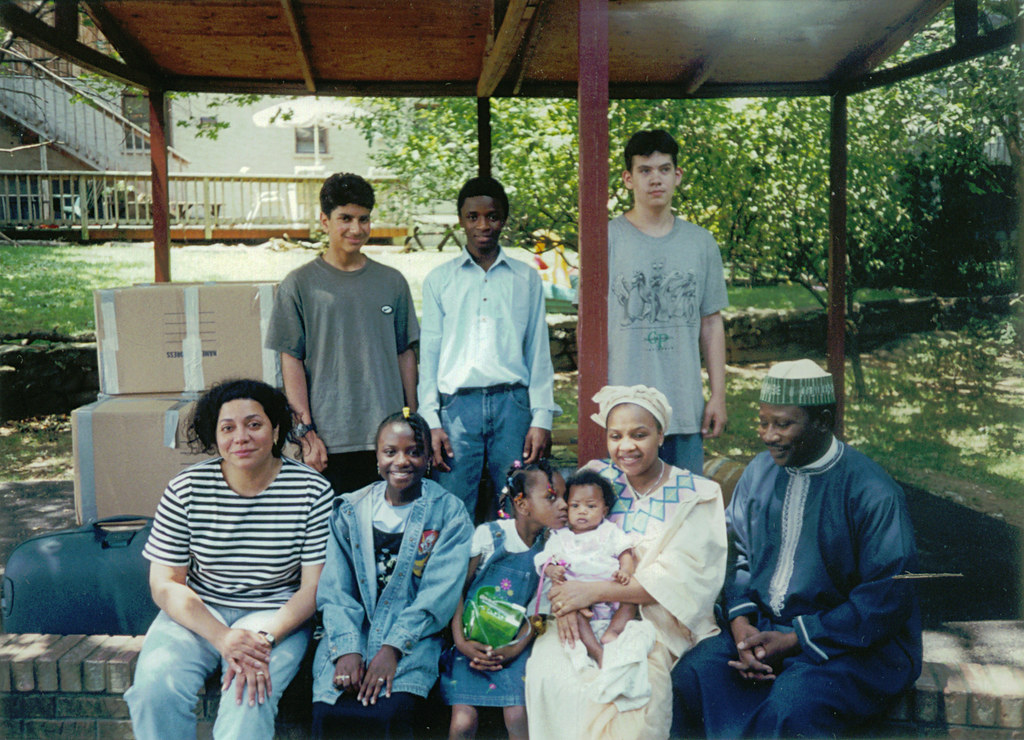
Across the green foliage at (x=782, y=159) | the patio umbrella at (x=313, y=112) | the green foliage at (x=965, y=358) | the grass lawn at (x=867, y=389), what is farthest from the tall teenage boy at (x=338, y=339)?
the green foliage at (x=965, y=358)

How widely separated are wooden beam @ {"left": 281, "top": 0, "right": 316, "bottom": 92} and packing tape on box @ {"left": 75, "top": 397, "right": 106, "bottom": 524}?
6.24 ft

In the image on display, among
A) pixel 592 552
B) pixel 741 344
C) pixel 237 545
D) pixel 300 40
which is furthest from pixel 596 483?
pixel 741 344

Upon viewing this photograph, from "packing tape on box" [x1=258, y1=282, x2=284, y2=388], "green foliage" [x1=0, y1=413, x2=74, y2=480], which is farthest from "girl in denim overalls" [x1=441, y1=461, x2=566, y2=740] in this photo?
"green foliage" [x1=0, y1=413, x2=74, y2=480]

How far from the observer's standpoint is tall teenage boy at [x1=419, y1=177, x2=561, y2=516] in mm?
3520

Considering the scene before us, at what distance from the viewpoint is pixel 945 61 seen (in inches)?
173

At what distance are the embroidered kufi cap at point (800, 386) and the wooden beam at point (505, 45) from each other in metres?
1.59

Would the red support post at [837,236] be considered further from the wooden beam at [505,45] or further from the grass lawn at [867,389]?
the wooden beam at [505,45]

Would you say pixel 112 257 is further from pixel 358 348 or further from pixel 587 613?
pixel 587 613

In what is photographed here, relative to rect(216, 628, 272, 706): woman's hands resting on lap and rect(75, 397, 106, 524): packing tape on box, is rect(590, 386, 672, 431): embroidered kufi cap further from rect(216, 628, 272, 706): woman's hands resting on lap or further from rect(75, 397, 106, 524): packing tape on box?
rect(75, 397, 106, 524): packing tape on box

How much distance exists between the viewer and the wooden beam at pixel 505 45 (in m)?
3.35

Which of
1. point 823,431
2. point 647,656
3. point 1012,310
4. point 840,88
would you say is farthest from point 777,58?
point 1012,310

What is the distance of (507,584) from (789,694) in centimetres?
95

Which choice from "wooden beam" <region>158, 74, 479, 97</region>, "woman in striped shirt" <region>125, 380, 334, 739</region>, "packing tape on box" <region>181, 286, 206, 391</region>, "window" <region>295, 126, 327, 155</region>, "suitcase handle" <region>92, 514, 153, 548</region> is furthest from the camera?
"window" <region>295, 126, 327, 155</region>

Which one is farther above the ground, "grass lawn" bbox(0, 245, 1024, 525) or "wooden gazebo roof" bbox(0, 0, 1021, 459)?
"wooden gazebo roof" bbox(0, 0, 1021, 459)
